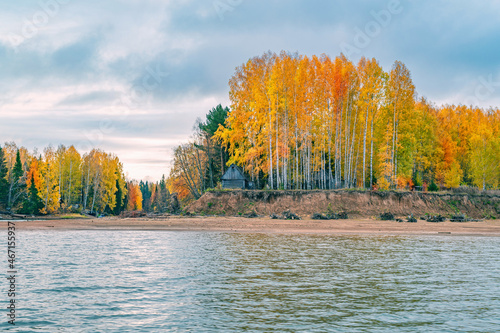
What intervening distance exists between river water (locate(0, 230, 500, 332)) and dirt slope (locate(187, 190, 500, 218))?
21.9m

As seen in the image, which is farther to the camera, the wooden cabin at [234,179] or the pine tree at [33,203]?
the pine tree at [33,203]

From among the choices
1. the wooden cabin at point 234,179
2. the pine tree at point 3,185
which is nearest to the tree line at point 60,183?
the pine tree at point 3,185

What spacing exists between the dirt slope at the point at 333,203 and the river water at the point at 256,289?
21907 mm

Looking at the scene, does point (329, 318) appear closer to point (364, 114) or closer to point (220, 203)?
point (220, 203)

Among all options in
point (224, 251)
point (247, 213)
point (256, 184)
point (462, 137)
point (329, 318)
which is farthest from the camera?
point (462, 137)

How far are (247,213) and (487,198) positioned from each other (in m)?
32.0

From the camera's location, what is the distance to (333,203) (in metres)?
45.4

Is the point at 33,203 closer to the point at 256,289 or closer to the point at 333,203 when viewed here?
the point at 333,203

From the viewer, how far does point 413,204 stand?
46.9m

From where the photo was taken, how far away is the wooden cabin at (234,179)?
54.4m

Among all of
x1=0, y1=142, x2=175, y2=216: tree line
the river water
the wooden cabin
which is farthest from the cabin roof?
the river water

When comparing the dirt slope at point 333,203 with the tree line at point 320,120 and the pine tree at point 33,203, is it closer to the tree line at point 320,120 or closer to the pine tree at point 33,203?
the tree line at point 320,120

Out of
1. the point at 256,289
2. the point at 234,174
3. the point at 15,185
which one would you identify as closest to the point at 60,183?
the point at 15,185

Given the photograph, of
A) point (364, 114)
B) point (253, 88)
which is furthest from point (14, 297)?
point (364, 114)
